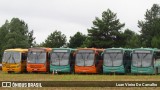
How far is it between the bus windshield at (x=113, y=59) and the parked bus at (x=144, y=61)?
3.91ft

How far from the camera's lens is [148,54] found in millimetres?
52688

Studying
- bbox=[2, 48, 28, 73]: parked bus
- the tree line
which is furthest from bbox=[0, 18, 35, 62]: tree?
bbox=[2, 48, 28, 73]: parked bus

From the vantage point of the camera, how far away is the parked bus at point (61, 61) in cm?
5481

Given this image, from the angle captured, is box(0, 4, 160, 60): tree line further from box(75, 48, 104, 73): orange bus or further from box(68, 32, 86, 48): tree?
box(75, 48, 104, 73): orange bus

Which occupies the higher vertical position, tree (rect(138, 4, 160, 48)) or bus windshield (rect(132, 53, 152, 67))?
tree (rect(138, 4, 160, 48))

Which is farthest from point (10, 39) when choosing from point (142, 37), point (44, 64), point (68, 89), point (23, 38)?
point (68, 89)

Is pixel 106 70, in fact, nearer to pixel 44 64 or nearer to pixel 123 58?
pixel 123 58

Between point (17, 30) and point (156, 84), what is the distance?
96.5 metres

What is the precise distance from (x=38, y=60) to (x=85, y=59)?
483 cm

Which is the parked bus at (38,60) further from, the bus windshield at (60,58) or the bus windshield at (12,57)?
the bus windshield at (12,57)

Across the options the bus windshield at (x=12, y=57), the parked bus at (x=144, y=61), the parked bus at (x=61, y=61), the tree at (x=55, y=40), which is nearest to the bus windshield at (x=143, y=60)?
the parked bus at (x=144, y=61)

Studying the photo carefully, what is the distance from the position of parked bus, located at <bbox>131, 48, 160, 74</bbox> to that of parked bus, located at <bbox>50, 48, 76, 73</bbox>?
6.25 meters

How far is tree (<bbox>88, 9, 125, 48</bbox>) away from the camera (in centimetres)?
11106

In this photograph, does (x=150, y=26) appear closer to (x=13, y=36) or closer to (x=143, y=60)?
(x=13, y=36)
